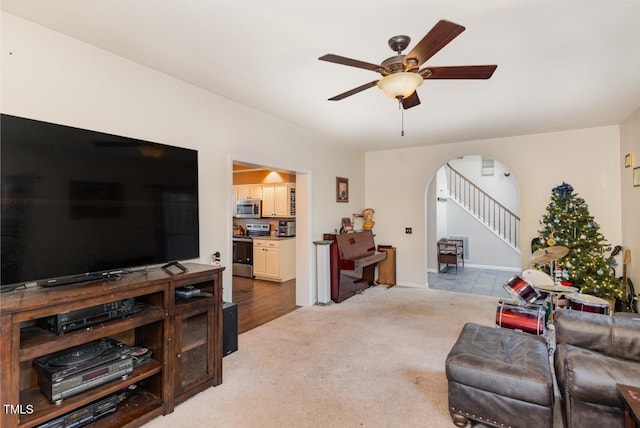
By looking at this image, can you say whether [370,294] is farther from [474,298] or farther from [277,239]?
[277,239]

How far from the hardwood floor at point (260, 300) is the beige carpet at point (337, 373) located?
0.24 meters

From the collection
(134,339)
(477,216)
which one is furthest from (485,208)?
(134,339)

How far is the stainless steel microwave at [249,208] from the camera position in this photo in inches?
279

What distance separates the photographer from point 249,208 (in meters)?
7.14

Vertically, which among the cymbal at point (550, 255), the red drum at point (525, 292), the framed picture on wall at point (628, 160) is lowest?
the red drum at point (525, 292)

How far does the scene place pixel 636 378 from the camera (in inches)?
61.4

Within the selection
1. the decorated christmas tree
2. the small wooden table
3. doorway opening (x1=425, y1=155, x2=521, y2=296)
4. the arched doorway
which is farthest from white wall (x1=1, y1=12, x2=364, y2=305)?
the arched doorway

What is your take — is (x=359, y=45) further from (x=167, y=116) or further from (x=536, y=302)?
(x=536, y=302)

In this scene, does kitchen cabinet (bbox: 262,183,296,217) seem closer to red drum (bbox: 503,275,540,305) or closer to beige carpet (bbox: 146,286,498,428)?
beige carpet (bbox: 146,286,498,428)

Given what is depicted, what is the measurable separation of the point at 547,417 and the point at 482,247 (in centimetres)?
665

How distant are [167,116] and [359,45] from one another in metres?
1.80

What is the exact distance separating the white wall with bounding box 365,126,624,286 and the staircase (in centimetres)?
294

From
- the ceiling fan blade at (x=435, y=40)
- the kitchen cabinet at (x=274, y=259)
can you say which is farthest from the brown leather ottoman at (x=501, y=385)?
the kitchen cabinet at (x=274, y=259)

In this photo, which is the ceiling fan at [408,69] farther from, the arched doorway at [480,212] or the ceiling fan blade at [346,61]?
the arched doorway at [480,212]
